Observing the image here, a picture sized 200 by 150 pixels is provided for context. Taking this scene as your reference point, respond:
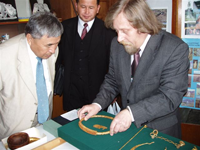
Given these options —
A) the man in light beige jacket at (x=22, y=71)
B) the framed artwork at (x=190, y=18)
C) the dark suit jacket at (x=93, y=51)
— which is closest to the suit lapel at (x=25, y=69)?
the man in light beige jacket at (x=22, y=71)

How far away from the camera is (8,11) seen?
2.83m

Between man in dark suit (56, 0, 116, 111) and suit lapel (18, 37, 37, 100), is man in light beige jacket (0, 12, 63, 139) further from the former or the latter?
man in dark suit (56, 0, 116, 111)

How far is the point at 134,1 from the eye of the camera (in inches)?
59.2

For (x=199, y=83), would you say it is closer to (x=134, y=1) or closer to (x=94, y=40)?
(x=94, y=40)

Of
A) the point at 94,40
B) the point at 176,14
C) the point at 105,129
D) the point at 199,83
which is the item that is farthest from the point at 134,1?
the point at 199,83

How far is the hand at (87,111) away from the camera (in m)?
1.45

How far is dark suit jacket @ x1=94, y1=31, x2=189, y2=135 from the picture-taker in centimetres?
140

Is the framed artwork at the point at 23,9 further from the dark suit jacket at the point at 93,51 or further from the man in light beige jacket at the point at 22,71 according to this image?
the man in light beige jacket at the point at 22,71

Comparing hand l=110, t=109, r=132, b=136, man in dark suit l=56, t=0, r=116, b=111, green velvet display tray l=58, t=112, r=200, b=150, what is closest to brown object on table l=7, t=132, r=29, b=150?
green velvet display tray l=58, t=112, r=200, b=150

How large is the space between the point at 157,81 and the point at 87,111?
0.57m

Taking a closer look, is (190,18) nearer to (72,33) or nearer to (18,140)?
(72,33)

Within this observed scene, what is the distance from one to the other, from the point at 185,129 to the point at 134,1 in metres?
2.12

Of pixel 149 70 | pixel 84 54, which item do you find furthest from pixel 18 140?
pixel 84 54

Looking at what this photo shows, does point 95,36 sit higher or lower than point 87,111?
higher
